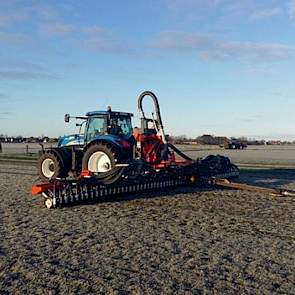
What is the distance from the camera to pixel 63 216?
10.5m

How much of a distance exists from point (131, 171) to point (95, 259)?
6921mm

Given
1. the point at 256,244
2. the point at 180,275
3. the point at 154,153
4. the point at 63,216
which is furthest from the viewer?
the point at 154,153

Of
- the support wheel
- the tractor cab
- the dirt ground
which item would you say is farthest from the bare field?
the support wheel

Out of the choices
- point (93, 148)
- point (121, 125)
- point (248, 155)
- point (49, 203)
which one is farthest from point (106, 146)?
point (248, 155)

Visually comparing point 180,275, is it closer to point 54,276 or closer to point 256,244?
point 54,276

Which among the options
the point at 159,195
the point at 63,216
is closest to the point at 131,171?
the point at 159,195

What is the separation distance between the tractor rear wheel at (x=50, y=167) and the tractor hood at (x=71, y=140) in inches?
36.3

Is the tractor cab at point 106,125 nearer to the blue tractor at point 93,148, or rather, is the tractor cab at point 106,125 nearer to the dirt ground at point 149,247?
the blue tractor at point 93,148

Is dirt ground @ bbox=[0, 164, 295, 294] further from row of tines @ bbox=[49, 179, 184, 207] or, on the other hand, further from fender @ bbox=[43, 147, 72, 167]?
fender @ bbox=[43, 147, 72, 167]

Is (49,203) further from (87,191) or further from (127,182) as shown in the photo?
(127,182)

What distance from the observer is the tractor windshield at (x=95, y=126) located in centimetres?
1552

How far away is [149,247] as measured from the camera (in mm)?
7625

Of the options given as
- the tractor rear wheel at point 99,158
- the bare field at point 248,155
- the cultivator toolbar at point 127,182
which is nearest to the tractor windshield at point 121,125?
the tractor rear wheel at point 99,158

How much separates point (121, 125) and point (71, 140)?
76.8 inches
